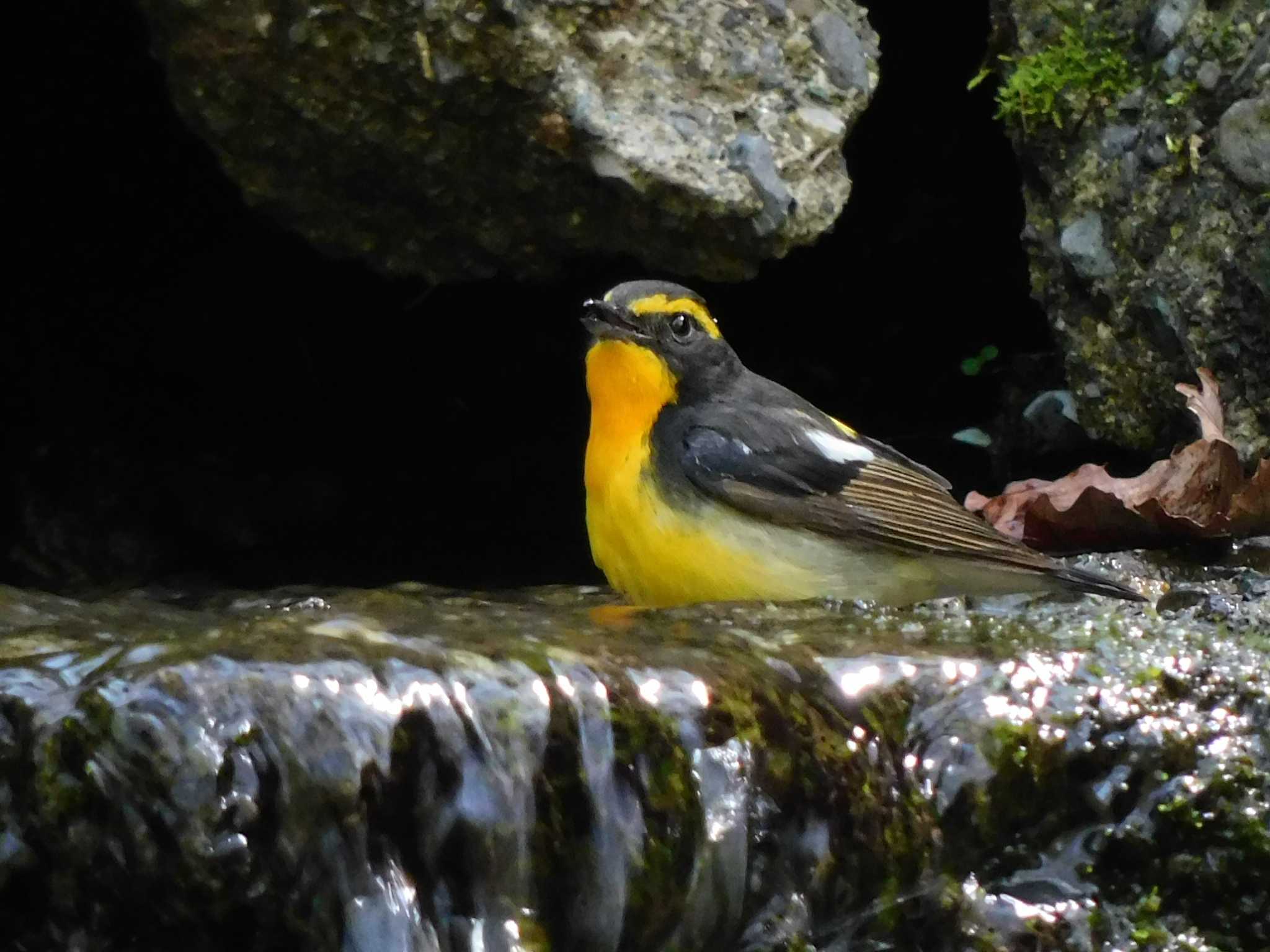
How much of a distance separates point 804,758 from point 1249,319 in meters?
2.56

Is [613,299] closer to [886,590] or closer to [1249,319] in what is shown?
[886,590]

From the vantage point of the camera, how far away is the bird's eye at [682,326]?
4.35 meters

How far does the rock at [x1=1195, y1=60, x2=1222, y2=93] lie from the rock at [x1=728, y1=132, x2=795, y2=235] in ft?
4.14

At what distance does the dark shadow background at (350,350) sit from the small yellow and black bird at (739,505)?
199cm

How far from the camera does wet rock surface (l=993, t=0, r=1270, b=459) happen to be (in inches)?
178

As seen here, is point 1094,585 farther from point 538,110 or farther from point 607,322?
point 538,110

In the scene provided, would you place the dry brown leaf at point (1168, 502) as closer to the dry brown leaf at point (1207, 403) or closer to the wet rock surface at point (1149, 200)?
the dry brown leaf at point (1207, 403)

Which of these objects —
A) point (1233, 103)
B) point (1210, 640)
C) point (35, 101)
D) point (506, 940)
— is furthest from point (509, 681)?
point (35, 101)

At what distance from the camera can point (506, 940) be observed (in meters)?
2.39

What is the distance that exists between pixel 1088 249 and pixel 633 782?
3092 millimetres

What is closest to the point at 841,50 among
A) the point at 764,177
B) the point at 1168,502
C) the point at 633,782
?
the point at 764,177

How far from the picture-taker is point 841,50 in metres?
4.98

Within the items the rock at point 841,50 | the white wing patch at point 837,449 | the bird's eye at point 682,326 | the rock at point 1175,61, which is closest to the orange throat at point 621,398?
the bird's eye at point 682,326

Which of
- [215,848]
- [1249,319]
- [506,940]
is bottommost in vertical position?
[506,940]
